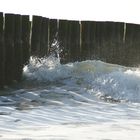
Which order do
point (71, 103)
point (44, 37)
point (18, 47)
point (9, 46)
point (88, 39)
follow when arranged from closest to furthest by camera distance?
point (71, 103) → point (9, 46) → point (18, 47) → point (44, 37) → point (88, 39)

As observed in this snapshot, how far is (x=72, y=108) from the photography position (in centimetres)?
834

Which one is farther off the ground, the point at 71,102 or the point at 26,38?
the point at 26,38

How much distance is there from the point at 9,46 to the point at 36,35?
44.2 inches

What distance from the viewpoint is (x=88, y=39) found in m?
13.6

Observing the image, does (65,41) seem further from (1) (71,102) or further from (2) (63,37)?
(1) (71,102)

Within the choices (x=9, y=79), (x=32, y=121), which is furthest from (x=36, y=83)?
(x=32, y=121)

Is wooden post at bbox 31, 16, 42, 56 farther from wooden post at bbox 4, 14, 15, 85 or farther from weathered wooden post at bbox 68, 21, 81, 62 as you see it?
weathered wooden post at bbox 68, 21, 81, 62

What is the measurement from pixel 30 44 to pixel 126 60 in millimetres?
3618

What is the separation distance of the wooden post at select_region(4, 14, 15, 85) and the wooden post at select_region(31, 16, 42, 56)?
0.82m

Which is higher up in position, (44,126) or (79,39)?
(79,39)

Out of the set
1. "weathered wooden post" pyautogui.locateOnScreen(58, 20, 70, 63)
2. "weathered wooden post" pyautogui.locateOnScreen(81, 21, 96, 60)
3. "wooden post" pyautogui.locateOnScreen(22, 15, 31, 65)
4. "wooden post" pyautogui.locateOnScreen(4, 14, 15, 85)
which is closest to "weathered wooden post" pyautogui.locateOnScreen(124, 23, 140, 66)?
"weathered wooden post" pyautogui.locateOnScreen(81, 21, 96, 60)

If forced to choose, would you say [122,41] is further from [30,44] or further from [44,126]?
[44,126]

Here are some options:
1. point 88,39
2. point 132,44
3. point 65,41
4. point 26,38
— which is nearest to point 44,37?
point 26,38

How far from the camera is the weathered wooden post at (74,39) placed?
13133mm
